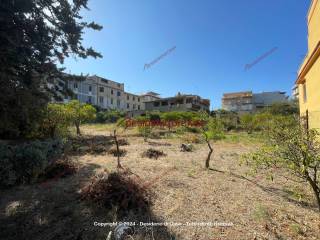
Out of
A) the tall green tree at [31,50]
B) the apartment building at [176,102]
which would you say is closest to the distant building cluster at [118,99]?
the apartment building at [176,102]

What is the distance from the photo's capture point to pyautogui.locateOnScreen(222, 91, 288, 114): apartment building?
58.9m

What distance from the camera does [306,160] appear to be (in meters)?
3.46

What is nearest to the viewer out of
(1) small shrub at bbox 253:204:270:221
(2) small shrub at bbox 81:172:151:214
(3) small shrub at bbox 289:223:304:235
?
(3) small shrub at bbox 289:223:304:235

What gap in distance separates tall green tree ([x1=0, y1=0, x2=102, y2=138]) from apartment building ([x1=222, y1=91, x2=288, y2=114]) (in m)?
55.2

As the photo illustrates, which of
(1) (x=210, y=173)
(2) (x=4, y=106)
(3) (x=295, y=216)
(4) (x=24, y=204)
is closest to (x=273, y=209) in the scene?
(3) (x=295, y=216)

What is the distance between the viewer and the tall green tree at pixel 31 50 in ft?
19.1

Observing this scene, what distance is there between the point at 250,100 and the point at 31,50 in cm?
6231

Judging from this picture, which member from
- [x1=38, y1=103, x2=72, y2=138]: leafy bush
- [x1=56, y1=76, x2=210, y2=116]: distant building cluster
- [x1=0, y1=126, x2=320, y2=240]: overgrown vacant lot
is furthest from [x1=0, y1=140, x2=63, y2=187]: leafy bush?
[x1=56, y1=76, x2=210, y2=116]: distant building cluster

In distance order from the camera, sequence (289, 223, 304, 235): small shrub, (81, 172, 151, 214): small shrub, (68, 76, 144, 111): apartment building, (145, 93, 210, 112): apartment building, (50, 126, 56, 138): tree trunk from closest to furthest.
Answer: (289, 223, 304, 235): small shrub, (81, 172, 151, 214): small shrub, (50, 126, 56, 138): tree trunk, (68, 76, 144, 111): apartment building, (145, 93, 210, 112): apartment building

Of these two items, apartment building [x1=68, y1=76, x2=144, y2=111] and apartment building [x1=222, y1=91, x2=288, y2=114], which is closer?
apartment building [x1=68, y1=76, x2=144, y2=111]

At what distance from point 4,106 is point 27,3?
2826mm

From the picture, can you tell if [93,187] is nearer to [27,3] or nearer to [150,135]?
[27,3]

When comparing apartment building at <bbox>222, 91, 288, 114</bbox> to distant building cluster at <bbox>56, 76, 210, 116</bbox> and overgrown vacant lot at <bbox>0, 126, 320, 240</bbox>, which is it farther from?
overgrown vacant lot at <bbox>0, 126, 320, 240</bbox>

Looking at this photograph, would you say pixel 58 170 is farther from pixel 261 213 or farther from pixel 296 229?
pixel 296 229
